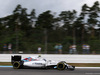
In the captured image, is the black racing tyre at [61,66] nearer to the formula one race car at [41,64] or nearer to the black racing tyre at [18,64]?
the formula one race car at [41,64]

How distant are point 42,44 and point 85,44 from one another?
3733mm

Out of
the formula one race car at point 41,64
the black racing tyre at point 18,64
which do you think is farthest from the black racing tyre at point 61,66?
the black racing tyre at point 18,64

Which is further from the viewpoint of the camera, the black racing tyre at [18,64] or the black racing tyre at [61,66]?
the black racing tyre at [18,64]

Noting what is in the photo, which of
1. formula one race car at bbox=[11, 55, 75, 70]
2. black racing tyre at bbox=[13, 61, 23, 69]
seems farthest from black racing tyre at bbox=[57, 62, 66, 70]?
black racing tyre at bbox=[13, 61, 23, 69]

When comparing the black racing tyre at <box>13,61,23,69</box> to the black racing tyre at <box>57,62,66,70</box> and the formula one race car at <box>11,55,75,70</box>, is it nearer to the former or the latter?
the formula one race car at <box>11,55,75,70</box>

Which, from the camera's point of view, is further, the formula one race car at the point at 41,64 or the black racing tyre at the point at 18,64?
the black racing tyre at the point at 18,64

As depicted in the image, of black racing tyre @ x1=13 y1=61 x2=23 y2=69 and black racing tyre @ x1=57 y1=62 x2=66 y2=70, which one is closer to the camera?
black racing tyre @ x1=57 y1=62 x2=66 y2=70

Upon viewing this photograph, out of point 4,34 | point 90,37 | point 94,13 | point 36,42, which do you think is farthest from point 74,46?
point 94,13

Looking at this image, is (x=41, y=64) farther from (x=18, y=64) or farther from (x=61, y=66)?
(x=18, y=64)

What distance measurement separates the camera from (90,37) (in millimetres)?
15930

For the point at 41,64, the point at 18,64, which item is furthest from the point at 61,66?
the point at 18,64

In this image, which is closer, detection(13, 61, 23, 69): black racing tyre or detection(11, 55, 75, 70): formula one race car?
detection(11, 55, 75, 70): formula one race car

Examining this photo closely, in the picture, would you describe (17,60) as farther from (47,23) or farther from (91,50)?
(47,23)

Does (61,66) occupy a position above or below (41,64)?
below
